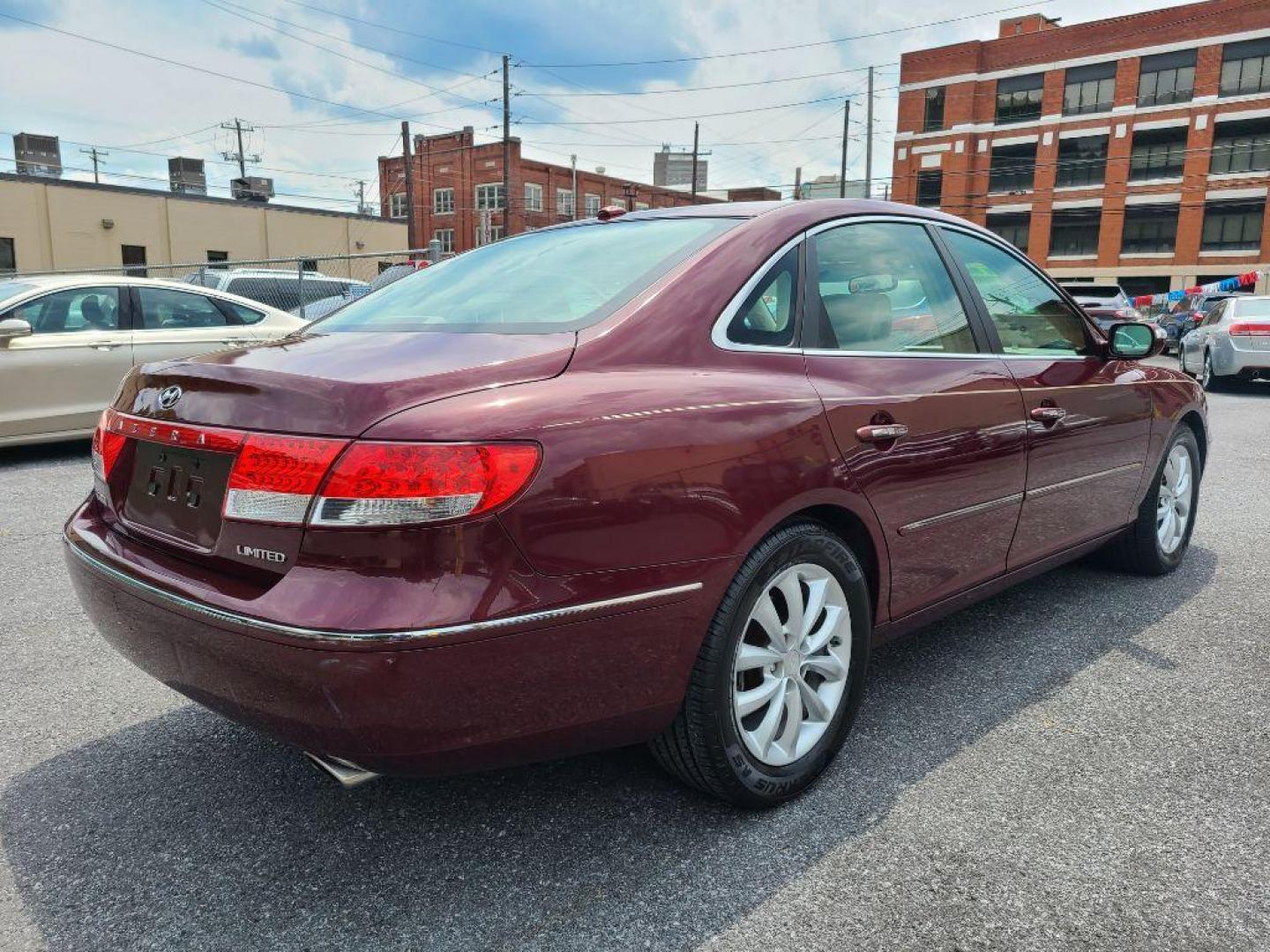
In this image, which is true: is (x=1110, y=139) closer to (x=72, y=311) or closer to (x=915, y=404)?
(x=72, y=311)

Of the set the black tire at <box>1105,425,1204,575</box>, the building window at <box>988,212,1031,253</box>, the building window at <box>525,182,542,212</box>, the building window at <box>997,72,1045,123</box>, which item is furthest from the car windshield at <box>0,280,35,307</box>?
the building window at <box>997,72,1045,123</box>

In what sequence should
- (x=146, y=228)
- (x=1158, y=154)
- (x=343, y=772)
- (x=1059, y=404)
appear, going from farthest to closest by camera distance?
(x=1158, y=154), (x=146, y=228), (x=1059, y=404), (x=343, y=772)

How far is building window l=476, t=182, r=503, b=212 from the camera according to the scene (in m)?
54.2

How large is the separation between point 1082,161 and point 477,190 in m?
33.4

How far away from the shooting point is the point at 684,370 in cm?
221

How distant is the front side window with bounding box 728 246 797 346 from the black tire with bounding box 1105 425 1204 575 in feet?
8.15

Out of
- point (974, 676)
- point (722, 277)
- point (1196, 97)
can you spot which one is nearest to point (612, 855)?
point (722, 277)

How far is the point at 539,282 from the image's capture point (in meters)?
2.65

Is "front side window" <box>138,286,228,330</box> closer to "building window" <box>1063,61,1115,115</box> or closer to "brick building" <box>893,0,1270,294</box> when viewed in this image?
"brick building" <box>893,0,1270,294</box>

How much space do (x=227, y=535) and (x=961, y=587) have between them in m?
2.20

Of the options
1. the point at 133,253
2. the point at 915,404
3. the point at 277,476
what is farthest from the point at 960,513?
the point at 133,253

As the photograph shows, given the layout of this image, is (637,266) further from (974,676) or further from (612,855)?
(974,676)

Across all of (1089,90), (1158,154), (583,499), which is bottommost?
(583,499)

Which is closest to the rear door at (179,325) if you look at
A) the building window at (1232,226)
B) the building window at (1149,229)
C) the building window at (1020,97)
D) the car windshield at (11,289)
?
the car windshield at (11,289)
